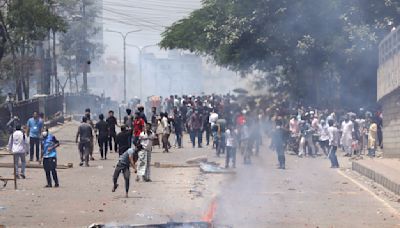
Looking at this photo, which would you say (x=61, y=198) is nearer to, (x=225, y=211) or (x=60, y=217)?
(x=60, y=217)

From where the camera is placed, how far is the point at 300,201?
18984 millimetres

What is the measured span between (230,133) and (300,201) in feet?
29.7

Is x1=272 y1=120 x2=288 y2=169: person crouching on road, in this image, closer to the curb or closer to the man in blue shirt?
the curb

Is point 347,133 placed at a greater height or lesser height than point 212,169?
greater

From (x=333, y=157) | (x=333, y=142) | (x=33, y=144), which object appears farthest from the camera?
(x=333, y=142)

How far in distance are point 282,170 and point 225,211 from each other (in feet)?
36.8

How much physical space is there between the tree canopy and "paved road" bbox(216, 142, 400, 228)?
7.57 feet

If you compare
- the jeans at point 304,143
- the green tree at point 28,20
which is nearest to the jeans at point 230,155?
the jeans at point 304,143

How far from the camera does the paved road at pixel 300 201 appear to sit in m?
15.6

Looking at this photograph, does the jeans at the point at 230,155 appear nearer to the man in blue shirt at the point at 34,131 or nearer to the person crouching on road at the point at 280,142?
the person crouching on road at the point at 280,142

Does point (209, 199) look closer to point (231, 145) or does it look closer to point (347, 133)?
point (231, 145)

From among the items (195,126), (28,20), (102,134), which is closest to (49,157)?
(102,134)

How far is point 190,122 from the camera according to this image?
3700cm

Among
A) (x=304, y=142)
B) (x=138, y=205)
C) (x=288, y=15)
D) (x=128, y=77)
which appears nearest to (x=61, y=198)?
(x=138, y=205)
